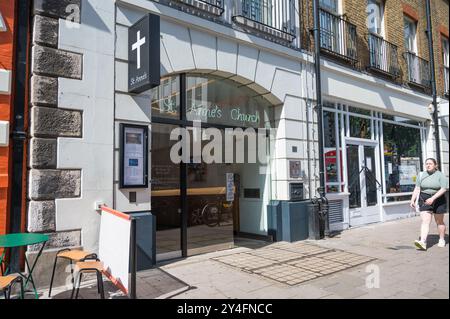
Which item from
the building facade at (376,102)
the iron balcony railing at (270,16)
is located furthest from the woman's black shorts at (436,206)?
the iron balcony railing at (270,16)

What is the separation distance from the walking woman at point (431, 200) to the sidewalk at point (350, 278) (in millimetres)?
279

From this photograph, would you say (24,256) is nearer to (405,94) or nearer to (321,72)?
(321,72)

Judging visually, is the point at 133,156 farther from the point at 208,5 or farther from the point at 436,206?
the point at 436,206

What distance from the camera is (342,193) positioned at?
9742mm

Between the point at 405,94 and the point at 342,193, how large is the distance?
5.15m

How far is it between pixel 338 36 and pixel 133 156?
713 cm

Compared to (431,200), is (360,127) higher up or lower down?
higher up

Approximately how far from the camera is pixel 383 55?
11633 mm

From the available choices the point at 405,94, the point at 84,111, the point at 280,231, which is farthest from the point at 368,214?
the point at 84,111

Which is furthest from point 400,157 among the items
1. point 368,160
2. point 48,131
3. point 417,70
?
point 48,131

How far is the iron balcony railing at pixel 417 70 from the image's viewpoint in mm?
12836

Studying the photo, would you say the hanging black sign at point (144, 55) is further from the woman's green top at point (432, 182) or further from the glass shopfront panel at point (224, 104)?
the woman's green top at point (432, 182)

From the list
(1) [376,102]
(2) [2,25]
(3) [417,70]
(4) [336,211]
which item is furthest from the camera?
(3) [417,70]

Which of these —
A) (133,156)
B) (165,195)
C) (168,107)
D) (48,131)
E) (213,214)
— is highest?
(168,107)
